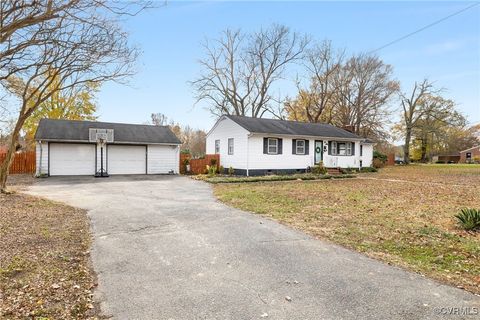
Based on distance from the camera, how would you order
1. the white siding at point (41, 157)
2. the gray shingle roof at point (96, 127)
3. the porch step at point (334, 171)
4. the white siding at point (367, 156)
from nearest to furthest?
the white siding at point (41, 157) → the gray shingle roof at point (96, 127) → the porch step at point (334, 171) → the white siding at point (367, 156)

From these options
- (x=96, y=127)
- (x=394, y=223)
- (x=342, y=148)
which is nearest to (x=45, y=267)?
(x=394, y=223)

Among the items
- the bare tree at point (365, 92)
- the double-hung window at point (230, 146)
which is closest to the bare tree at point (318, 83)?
the bare tree at point (365, 92)

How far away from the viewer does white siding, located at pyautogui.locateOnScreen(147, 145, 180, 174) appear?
71.0 ft

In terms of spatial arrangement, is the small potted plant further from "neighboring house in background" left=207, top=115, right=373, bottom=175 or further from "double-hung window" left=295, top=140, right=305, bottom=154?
"double-hung window" left=295, top=140, right=305, bottom=154

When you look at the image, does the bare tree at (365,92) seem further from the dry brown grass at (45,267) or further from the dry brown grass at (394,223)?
the dry brown grass at (45,267)

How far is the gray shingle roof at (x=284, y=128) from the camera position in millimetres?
21098

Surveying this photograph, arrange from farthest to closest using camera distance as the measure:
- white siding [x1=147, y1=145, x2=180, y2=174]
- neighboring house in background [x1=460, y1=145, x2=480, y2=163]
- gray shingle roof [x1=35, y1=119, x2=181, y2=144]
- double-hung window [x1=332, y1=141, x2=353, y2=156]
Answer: neighboring house in background [x1=460, y1=145, x2=480, y2=163] < double-hung window [x1=332, y1=141, x2=353, y2=156] < white siding [x1=147, y1=145, x2=180, y2=174] < gray shingle roof [x1=35, y1=119, x2=181, y2=144]

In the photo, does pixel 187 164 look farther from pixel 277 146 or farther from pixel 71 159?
pixel 71 159

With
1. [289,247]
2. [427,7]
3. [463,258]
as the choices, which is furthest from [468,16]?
[289,247]

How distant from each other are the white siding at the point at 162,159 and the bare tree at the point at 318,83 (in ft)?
65.5

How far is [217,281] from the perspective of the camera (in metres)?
3.82

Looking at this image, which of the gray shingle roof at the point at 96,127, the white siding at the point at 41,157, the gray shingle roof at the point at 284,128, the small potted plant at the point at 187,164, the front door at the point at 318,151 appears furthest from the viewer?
the front door at the point at 318,151

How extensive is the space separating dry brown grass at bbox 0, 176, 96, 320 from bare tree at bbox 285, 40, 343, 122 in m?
33.3

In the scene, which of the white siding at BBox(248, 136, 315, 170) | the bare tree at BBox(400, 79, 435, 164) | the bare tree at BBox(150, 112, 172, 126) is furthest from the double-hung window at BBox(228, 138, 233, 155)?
the bare tree at BBox(150, 112, 172, 126)
